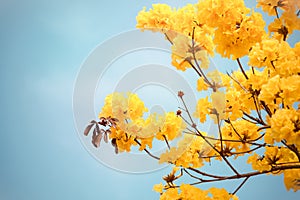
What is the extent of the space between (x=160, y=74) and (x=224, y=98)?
0.74m

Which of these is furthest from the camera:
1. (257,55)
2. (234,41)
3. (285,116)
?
(234,41)

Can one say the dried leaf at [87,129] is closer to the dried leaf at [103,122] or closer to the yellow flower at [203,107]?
the dried leaf at [103,122]

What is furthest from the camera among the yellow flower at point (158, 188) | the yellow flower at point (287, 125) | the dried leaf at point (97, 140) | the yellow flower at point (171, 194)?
the yellow flower at point (158, 188)

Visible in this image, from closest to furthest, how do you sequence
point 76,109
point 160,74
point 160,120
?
point 160,120 → point 76,109 → point 160,74

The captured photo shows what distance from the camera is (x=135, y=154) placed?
1540 millimetres

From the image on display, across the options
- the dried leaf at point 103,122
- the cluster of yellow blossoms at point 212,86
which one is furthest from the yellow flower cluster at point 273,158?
the dried leaf at point 103,122

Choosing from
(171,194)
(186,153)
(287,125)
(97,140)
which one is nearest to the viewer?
(287,125)

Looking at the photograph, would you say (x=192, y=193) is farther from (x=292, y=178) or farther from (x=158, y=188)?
(x=292, y=178)

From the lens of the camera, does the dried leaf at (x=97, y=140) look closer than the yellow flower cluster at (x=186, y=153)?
Yes

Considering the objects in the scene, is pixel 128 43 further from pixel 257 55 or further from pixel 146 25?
pixel 257 55

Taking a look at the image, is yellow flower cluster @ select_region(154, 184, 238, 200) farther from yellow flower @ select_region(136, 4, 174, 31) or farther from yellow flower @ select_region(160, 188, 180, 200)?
yellow flower @ select_region(136, 4, 174, 31)

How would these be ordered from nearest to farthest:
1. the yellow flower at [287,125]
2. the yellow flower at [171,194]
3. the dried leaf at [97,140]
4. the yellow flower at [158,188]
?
the yellow flower at [287,125] → the dried leaf at [97,140] → the yellow flower at [171,194] → the yellow flower at [158,188]

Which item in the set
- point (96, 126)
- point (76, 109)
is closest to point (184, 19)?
A: point (96, 126)

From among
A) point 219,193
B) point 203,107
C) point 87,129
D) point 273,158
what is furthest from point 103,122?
point 273,158
